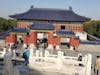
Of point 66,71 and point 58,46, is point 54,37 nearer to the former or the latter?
point 58,46

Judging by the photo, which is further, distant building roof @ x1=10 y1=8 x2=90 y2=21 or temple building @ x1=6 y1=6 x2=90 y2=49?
distant building roof @ x1=10 y1=8 x2=90 y2=21

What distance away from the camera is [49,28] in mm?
33469

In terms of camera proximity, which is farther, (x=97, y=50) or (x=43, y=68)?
(x=97, y=50)

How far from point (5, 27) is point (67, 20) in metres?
26.8

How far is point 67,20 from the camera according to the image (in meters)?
39.2

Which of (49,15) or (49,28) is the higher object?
(49,15)

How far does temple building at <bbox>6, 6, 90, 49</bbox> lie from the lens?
33.2 metres

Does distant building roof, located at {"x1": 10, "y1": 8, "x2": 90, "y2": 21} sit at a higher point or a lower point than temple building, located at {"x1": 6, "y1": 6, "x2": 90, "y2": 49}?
higher

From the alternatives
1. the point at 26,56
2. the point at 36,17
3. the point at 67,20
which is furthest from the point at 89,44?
the point at 26,56

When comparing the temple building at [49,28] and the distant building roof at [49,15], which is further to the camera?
the distant building roof at [49,15]

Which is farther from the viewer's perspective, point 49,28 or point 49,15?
point 49,15

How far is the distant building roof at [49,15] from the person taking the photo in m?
39.5

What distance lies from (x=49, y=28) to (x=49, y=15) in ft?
24.8

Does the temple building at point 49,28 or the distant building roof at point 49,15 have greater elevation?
the distant building roof at point 49,15
